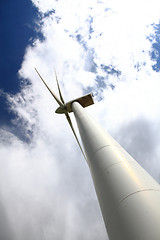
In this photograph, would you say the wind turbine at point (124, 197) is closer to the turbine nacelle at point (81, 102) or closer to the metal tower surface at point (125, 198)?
the metal tower surface at point (125, 198)

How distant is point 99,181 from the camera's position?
5500mm

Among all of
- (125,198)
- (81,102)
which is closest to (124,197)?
(125,198)

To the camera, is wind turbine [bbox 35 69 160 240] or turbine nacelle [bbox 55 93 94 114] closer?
wind turbine [bbox 35 69 160 240]

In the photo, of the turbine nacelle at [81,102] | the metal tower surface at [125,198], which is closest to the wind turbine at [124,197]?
the metal tower surface at [125,198]

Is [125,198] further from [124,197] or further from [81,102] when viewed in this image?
[81,102]

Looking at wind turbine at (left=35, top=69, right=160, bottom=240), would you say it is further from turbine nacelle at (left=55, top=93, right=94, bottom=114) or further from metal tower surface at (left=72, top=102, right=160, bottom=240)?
turbine nacelle at (left=55, top=93, right=94, bottom=114)

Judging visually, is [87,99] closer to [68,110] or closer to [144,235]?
[68,110]

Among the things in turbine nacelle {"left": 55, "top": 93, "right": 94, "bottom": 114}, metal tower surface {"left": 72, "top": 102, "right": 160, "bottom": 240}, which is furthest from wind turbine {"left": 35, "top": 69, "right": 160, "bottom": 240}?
turbine nacelle {"left": 55, "top": 93, "right": 94, "bottom": 114}

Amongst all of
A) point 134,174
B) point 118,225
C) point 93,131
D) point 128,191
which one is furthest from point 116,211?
point 93,131

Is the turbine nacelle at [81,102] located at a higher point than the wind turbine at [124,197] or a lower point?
higher

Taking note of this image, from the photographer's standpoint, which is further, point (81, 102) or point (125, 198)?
point (81, 102)

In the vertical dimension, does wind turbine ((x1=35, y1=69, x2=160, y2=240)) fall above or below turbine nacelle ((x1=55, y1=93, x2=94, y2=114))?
below

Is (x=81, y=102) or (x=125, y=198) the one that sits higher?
(x=81, y=102)

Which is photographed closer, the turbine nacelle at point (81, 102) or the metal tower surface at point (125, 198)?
the metal tower surface at point (125, 198)
